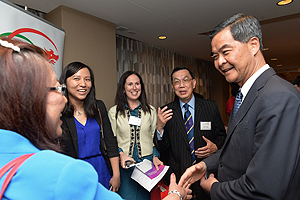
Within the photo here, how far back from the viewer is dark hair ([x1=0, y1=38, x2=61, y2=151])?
0.56 meters

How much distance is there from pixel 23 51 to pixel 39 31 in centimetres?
227

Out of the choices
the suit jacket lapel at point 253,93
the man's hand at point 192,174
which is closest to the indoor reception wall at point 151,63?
the man's hand at point 192,174

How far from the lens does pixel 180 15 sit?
141 inches

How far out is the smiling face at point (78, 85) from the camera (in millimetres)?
2049

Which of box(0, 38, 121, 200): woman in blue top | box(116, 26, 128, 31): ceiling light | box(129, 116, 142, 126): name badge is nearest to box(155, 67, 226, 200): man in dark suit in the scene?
box(129, 116, 142, 126): name badge

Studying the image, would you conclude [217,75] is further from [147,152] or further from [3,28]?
[3,28]

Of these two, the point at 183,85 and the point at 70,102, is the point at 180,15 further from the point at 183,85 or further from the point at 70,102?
the point at 70,102

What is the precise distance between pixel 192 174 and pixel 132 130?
1.24 m

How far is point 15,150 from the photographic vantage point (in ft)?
1.69

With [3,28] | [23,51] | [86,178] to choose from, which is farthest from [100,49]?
[86,178]

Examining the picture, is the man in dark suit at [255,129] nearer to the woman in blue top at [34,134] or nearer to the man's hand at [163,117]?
the woman in blue top at [34,134]

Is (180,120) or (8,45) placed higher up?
(8,45)

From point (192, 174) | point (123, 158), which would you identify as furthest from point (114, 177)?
point (192, 174)

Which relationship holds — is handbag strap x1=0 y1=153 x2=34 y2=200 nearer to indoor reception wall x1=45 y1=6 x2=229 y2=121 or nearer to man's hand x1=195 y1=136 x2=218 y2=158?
man's hand x1=195 y1=136 x2=218 y2=158
